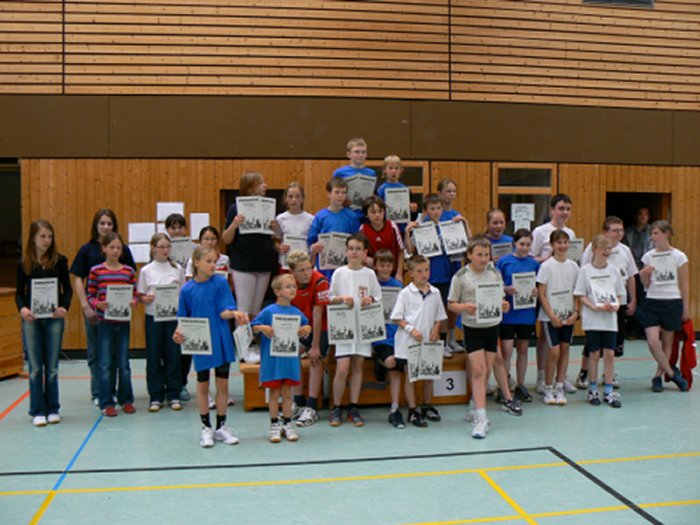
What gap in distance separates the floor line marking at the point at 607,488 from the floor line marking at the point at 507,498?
656 mm

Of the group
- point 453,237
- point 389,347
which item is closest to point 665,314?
point 453,237

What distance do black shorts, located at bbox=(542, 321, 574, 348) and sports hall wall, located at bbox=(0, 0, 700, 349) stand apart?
3591 millimetres

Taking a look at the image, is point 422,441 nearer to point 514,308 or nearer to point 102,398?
point 514,308

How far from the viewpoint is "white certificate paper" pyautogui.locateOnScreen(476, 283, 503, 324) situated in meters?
5.26

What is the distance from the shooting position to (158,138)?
8.84 m

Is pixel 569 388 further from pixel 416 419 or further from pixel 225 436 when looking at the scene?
pixel 225 436

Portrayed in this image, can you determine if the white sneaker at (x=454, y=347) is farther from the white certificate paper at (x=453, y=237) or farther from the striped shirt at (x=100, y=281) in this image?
the striped shirt at (x=100, y=281)

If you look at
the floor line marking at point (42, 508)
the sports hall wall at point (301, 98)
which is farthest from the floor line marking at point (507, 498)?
the sports hall wall at point (301, 98)

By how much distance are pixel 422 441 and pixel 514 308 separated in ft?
5.79

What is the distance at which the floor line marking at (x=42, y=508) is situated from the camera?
3.50m

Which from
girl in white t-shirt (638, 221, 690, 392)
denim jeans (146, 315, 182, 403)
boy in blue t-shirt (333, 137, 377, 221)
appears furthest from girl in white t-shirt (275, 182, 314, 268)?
girl in white t-shirt (638, 221, 690, 392)

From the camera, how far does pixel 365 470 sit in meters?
4.29

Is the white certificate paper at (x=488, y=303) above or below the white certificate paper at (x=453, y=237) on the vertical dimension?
below

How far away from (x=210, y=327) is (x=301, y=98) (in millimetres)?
5122
